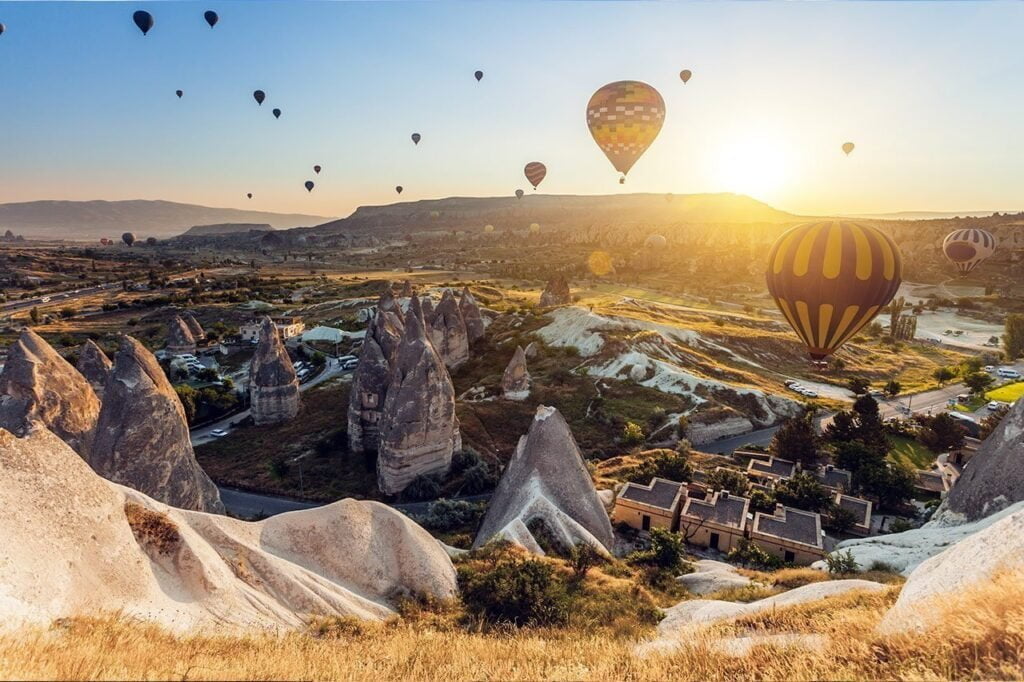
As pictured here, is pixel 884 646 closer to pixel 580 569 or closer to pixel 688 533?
pixel 580 569

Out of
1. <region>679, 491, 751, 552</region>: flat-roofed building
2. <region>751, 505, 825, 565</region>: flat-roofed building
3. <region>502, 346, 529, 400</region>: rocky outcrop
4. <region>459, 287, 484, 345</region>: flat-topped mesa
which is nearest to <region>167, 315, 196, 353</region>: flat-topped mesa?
<region>459, 287, 484, 345</region>: flat-topped mesa

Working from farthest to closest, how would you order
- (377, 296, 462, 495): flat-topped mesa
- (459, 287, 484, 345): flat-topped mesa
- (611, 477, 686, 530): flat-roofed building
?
(459, 287, 484, 345): flat-topped mesa → (377, 296, 462, 495): flat-topped mesa → (611, 477, 686, 530): flat-roofed building

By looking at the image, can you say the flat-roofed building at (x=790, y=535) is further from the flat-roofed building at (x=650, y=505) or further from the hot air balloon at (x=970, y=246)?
the hot air balloon at (x=970, y=246)

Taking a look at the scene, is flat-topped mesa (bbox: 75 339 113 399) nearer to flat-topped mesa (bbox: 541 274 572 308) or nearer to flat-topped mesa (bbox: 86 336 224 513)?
flat-topped mesa (bbox: 86 336 224 513)

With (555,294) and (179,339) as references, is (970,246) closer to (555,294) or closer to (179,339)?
(555,294)

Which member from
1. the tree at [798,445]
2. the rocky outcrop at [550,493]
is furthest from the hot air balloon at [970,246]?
the rocky outcrop at [550,493]

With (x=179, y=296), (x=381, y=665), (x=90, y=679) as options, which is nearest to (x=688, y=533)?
(x=381, y=665)
